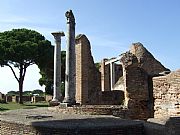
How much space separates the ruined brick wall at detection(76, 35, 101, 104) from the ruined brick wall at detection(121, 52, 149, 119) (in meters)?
7.58

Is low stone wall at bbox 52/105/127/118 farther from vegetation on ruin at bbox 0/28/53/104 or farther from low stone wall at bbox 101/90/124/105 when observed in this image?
vegetation on ruin at bbox 0/28/53/104

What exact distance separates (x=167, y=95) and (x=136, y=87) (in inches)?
75.3

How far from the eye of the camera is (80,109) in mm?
12250

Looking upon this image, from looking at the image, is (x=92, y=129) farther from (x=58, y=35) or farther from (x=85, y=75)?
(x=85, y=75)

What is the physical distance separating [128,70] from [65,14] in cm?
389

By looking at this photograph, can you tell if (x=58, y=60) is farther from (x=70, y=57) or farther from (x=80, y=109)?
(x=80, y=109)

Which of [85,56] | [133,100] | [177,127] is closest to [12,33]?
[85,56]

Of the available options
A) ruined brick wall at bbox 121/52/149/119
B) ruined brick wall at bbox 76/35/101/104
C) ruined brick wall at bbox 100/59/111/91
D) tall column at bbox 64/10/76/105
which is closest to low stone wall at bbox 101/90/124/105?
ruined brick wall at bbox 76/35/101/104

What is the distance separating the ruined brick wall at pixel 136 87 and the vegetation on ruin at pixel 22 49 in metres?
22.8

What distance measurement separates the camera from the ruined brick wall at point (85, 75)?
22000mm

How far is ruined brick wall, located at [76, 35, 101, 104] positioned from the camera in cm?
2200

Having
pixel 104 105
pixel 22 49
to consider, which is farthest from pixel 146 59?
pixel 22 49

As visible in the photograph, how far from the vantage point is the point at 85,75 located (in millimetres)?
22266

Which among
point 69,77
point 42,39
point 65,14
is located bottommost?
point 69,77
